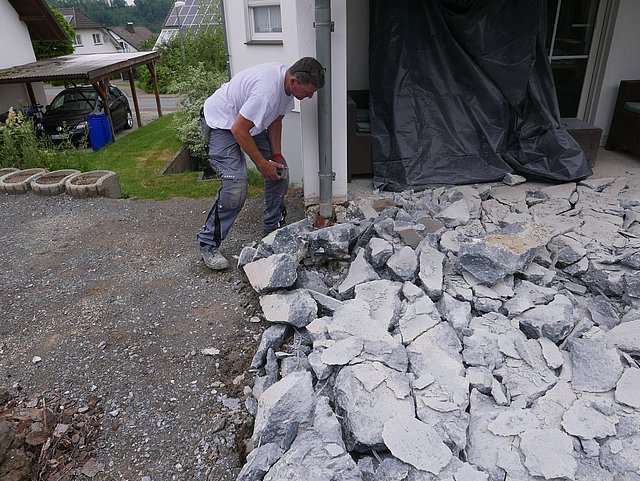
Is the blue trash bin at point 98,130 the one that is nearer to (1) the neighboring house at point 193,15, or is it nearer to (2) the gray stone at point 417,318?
(1) the neighboring house at point 193,15

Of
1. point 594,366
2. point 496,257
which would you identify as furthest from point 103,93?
point 594,366

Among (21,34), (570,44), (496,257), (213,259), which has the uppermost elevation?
(21,34)

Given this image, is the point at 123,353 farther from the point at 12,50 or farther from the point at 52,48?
the point at 52,48

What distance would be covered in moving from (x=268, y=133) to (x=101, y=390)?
2.04m

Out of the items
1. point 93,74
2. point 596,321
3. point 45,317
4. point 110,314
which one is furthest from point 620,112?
point 93,74

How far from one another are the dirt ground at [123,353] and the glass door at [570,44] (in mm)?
3280

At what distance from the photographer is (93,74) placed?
9828mm

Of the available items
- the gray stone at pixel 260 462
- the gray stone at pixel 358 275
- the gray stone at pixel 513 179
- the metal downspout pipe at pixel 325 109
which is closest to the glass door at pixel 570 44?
the gray stone at pixel 513 179

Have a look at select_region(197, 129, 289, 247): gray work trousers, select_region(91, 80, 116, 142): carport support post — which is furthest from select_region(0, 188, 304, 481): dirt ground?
select_region(91, 80, 116, 142): carport support post

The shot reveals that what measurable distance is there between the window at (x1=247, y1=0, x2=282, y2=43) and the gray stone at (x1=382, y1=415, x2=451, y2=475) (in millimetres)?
4703

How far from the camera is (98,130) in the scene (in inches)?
400

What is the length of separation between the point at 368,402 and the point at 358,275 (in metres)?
1.12

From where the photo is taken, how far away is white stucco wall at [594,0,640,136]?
4648 millimetres

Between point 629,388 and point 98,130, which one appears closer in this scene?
point 629,388
